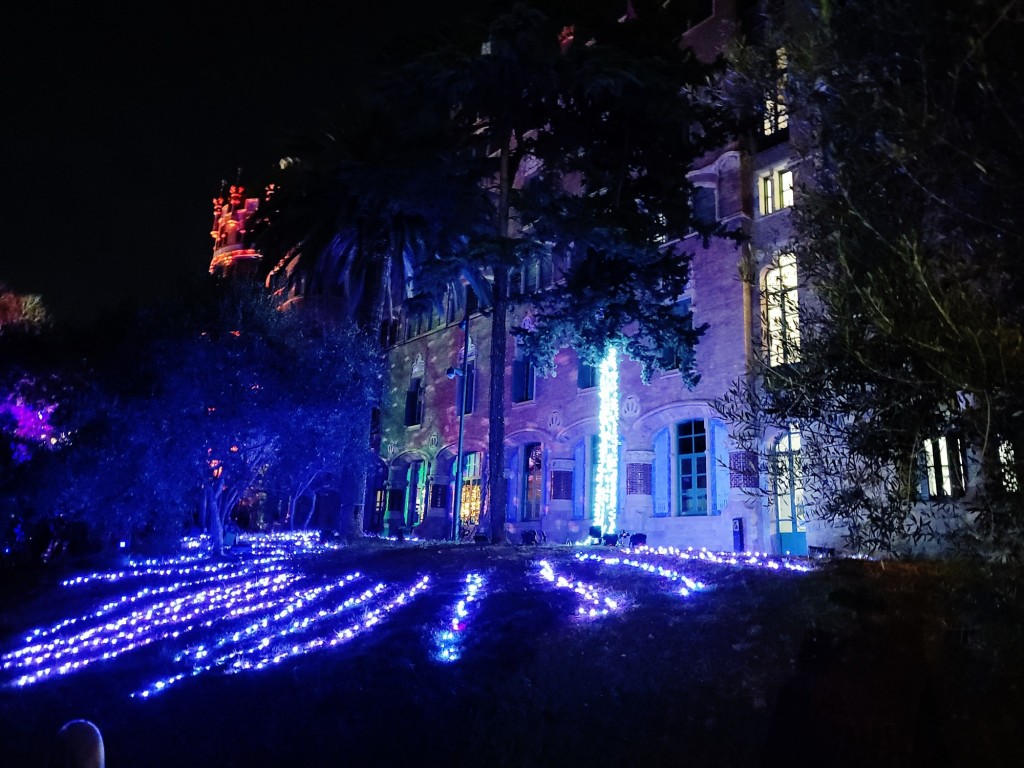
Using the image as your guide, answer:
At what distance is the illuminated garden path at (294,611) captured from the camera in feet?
29.2

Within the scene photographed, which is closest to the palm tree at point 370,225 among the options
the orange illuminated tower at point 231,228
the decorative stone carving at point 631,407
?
the decorative stone carving at point 631,407

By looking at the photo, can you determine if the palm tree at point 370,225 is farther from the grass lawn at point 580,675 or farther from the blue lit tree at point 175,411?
the grass lawn at point 580,675

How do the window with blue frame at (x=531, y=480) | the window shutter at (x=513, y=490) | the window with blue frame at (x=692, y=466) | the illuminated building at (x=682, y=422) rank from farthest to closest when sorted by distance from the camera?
1. the window shutter at (x=513, y=490)
2. the window with blue frame at (x=531, y=480)
3. the window with blue frame at (x=692, y=466)
4. the illuminated building at (x=682, y=422)

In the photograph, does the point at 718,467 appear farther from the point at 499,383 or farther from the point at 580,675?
the point at 580,675

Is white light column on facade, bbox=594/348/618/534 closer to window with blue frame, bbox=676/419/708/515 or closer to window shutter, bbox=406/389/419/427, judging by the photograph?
window with blue frame, bbox=676/419/708/515

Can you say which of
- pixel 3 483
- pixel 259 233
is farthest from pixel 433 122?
pixel 3 483

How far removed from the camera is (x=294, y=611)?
450 inches

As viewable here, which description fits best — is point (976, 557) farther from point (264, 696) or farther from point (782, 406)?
point (264, 696)

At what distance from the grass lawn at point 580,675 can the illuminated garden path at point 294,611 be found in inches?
2.5

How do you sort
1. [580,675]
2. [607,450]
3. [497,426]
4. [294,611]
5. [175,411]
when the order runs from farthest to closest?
1. [607,450]
2. [175,411]
3. [497,426]
4. [294,611]
5. [580,675]

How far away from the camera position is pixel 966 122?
5438mm

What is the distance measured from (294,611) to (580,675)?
619 cm

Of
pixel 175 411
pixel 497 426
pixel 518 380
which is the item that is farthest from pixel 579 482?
pixel 175 411

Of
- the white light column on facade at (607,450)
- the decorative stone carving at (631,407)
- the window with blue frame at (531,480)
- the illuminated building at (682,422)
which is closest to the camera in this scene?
the illuminated building at (682,422)
